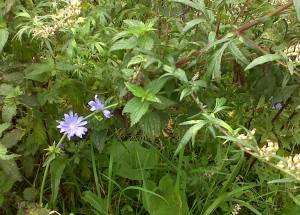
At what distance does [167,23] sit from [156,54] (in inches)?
8.4

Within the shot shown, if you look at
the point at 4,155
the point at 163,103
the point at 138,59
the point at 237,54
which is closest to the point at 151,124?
the point at 163,103

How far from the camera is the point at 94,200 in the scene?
2035 millimetres

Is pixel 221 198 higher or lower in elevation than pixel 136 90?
lower

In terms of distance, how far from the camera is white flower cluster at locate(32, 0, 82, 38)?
1654 millimetres

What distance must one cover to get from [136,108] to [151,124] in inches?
4.2

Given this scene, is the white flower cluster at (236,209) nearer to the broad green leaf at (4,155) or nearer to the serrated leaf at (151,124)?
the serrated leaf at (151,124)

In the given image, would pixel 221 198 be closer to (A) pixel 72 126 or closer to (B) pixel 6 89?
(A) pixel 72 126

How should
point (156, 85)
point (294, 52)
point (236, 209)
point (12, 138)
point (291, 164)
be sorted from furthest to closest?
1. point (236, 209)
2. point (12, 138)
3. point (156, 85)
4. point (294, 52)
5. point (291, 164)

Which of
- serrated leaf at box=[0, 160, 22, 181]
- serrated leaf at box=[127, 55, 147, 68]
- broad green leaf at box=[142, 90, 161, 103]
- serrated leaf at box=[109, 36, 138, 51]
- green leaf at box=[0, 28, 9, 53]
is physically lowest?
serrated leaf at box=[0, 160, 22, 181]

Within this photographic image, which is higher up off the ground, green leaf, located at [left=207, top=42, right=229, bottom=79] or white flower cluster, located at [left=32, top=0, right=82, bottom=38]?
white flower cluster, located at [left=32, top=0, right=82, bottom=38]

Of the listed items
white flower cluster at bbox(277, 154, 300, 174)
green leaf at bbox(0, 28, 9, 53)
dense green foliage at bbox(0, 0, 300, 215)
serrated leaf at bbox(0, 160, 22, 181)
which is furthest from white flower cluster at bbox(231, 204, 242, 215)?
green leaf at bbox(0, 28, 9, 53)

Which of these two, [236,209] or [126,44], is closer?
[126,44]

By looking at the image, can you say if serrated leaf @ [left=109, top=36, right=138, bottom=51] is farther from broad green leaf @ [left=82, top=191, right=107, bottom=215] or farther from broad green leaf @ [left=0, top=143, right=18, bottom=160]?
broad green leaf @ [left=82, top=191, right=107, bottom=215]

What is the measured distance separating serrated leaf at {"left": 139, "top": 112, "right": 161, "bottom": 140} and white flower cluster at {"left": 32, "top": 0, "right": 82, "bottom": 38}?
0.43m
